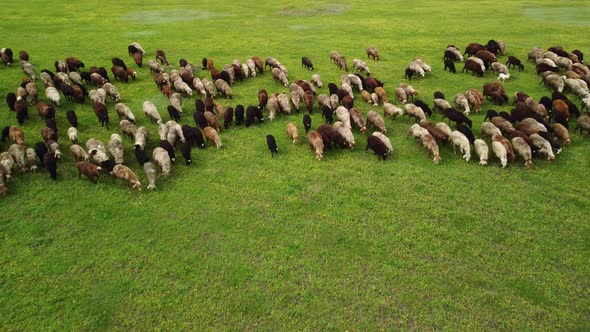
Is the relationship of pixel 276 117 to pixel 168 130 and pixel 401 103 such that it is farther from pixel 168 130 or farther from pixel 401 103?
pixel 401 103

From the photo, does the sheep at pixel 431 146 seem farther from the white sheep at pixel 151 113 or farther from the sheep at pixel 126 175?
the white sheep at pixel 151 113

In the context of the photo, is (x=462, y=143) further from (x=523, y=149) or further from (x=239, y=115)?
(x=239, y=115)

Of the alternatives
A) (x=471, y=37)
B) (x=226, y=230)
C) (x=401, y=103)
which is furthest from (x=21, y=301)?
(x=471, y=37)

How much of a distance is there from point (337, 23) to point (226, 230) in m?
25.2

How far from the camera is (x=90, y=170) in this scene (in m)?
11.0

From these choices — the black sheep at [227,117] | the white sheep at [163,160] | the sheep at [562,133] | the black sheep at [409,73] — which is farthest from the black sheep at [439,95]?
the white sheep at [163,160]

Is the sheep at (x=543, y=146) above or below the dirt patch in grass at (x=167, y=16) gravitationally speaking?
below

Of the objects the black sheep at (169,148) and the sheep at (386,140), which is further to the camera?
the sheep at (386,140)

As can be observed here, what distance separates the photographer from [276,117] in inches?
594

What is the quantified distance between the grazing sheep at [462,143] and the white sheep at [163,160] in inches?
348

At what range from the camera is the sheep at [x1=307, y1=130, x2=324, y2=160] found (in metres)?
12.3

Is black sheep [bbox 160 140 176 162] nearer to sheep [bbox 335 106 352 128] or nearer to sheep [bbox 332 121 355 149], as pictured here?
sheep [bbox 332 121 355 149]

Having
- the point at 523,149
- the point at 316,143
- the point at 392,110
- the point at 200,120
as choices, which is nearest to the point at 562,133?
the point at 523,149

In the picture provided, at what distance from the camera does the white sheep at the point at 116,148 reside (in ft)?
38.9
